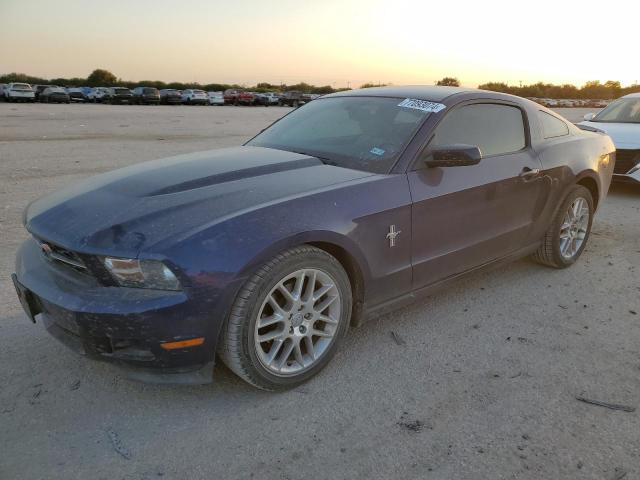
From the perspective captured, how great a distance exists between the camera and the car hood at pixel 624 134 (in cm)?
741

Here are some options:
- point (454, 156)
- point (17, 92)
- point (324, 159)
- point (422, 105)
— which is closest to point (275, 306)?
point (324, 159)

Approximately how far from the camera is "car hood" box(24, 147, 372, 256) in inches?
93.8

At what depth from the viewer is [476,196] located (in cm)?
342

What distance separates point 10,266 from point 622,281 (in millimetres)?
4938

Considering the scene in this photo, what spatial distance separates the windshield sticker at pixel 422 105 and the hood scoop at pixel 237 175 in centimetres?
78

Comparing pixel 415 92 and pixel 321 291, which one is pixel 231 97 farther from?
pixel 321 291

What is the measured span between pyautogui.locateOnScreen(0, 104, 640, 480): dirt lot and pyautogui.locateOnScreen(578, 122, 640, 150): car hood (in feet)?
14.5

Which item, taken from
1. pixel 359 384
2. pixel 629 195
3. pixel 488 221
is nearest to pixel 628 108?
pixel 629 195

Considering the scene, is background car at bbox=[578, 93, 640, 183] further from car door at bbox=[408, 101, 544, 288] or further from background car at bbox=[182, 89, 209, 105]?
background car at bbox=[182, 89, 209, 105]

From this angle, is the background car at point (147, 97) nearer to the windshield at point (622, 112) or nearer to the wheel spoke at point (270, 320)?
the windshield at point (622, 112)

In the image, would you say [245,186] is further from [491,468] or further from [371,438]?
[491,468]

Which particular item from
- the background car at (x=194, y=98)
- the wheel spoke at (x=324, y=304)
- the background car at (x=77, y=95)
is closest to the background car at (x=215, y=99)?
the background car at (x=194, y=98)

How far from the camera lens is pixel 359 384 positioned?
9.08 feet

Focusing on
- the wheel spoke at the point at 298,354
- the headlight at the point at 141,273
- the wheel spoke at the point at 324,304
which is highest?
the headlight at the point at 141,273
